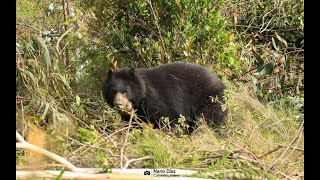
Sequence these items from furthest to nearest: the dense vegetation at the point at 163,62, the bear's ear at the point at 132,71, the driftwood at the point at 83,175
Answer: the bear's ear at the point at 132,71 < the dense vegetation at the point at 163,62 < the driftwood at the point at 83,175

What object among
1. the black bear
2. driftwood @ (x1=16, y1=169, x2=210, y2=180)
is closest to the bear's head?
the black bear

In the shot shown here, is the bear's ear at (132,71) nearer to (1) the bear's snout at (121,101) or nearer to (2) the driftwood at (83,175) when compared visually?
(1) the bear's snout at (121,101)

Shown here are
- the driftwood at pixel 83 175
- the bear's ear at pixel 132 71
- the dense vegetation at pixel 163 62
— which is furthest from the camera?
the bear's ear at pixel 132 71

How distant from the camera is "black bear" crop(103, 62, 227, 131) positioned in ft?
25.5

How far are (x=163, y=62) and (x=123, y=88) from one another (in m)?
1.17

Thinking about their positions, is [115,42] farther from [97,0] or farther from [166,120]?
[166,120]

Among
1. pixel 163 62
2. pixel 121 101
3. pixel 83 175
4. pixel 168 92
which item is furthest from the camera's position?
pixel 163 62

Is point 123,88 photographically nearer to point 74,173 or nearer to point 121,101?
point 121,101

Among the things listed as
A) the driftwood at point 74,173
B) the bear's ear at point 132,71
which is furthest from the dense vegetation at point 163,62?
the bear's ear at point 132,71

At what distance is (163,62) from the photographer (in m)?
8.75

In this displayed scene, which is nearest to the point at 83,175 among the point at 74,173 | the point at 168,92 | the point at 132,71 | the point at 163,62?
the point at 74,173

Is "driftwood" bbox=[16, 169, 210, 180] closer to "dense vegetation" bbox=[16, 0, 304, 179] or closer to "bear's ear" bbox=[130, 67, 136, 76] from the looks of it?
"dense vegetation" bbox=[16, 0, 304, 179]

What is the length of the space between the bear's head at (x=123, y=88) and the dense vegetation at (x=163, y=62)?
307 millimetres

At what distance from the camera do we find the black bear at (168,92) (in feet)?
25.5
